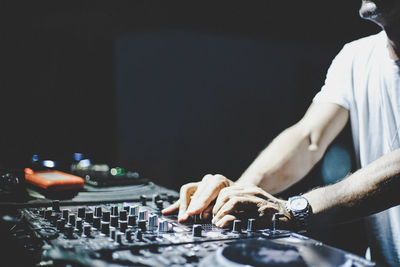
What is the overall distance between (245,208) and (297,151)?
766 millimetres

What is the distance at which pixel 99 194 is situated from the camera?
1573 mm

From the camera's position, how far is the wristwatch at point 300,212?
1119 millimetres

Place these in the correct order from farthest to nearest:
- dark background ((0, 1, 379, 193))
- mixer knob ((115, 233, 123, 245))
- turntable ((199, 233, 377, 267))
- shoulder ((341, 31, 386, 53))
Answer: dark background ((0, 1, 379, 193)), shoulder ((341, 31, 386, 53)), mixer knob ((115, 233, 123, 245)), turntable ((199, 233, 377, 267))

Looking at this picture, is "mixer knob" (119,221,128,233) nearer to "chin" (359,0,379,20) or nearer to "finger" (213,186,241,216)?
"finger" (213,186,241,216)

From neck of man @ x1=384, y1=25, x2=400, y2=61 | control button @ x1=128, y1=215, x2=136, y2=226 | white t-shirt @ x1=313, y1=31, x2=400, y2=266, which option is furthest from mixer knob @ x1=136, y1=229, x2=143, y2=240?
neck of man @ x1=384, y1=25, x2=400, y2=61

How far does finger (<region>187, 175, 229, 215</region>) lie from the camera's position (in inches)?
45.2

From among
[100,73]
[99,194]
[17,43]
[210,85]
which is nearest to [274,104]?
[210,85]

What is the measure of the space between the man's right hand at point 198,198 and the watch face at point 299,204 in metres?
Answer: 0.22

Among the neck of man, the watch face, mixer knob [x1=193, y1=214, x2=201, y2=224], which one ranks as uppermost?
the neck of man

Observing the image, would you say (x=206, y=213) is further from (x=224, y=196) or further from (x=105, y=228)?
(x=105, y=228)

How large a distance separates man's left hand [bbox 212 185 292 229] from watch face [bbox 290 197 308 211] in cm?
3

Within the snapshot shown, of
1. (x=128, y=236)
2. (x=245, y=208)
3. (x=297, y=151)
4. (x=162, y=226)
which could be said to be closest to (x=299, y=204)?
(x=245, y=208)

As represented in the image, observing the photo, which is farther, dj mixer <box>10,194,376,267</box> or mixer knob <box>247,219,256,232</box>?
mixer knob <box>247,219,256,232</box>

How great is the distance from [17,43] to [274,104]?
4.56m
